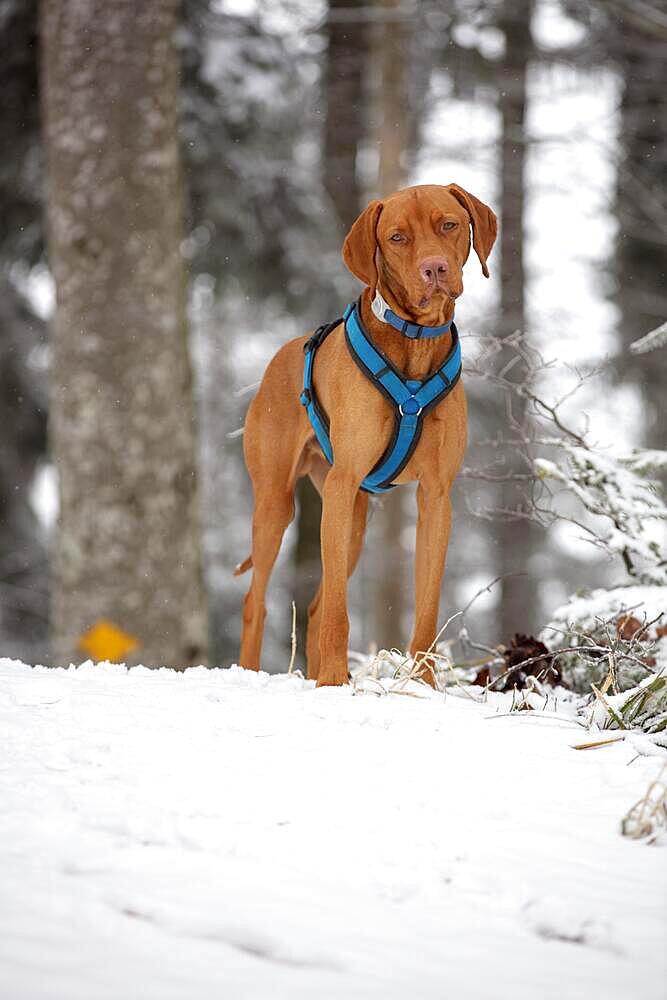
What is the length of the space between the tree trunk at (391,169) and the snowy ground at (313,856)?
23.8ft

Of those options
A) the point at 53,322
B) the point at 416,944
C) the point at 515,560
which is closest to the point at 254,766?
the point at 416,944

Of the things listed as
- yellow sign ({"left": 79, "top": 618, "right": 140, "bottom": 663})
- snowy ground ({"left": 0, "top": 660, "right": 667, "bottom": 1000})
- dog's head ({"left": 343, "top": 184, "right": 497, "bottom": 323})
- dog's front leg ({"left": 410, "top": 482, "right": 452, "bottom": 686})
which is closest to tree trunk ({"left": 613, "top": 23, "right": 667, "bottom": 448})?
yellow sign ({"left": 79, "top": 618, "right": 140, "bottom": 663})

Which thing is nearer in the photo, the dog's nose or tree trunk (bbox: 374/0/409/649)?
the dog's nose

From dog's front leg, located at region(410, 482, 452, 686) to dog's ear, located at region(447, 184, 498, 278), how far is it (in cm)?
84

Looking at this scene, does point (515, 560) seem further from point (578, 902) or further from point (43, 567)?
point (578, 902)

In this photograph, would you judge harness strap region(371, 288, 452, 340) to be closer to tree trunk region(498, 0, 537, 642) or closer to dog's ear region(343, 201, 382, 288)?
dog's ear region(343, 201, 382, 288)

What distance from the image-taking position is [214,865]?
75.2 inches

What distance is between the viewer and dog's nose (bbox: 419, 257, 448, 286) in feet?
10.5

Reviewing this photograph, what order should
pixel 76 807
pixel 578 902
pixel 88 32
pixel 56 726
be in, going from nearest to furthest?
pixel 578 902, pixel 76 807, pixel 56 726, pixel 88 32

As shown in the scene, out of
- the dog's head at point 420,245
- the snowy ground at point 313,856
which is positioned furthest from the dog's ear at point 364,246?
the snowy ground at point 313,856

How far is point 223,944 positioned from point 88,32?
6.54m

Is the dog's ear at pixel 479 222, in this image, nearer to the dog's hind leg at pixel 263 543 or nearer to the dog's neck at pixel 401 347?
the dog's neck at pixel 401 347

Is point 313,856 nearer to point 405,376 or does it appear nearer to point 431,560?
point 431,560

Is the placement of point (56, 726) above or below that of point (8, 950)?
above
